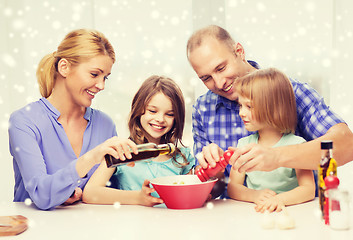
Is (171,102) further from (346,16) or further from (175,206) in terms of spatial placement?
(346,16)

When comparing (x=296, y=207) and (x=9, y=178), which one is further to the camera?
(x=9, y=178)

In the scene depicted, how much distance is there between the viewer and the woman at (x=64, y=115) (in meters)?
1.53

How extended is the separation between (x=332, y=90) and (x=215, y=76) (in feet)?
3.53

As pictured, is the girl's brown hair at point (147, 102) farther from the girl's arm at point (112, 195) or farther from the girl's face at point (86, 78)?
the girl's arm at point (112, 195)

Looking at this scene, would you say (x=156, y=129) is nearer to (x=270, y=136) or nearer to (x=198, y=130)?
(x=198, y=130)

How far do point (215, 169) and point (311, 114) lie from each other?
52cm

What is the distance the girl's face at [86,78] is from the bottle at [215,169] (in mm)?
600

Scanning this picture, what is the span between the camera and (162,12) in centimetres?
270

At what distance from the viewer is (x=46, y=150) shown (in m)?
1.62

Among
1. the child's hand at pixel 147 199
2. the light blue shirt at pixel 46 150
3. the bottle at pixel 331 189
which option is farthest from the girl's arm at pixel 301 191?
the light blue shirt at pixel 46 150

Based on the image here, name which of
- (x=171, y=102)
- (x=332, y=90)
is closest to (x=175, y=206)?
(x=171, y=102)

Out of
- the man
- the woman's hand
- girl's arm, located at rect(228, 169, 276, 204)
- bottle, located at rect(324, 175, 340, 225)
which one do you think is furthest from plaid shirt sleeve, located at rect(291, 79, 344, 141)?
the woman's hand

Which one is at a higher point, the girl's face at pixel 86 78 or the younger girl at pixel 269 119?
the girl's face at pixel 86 78

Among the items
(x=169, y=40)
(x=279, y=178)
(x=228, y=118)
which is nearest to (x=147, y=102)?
(x=228, y=118)
